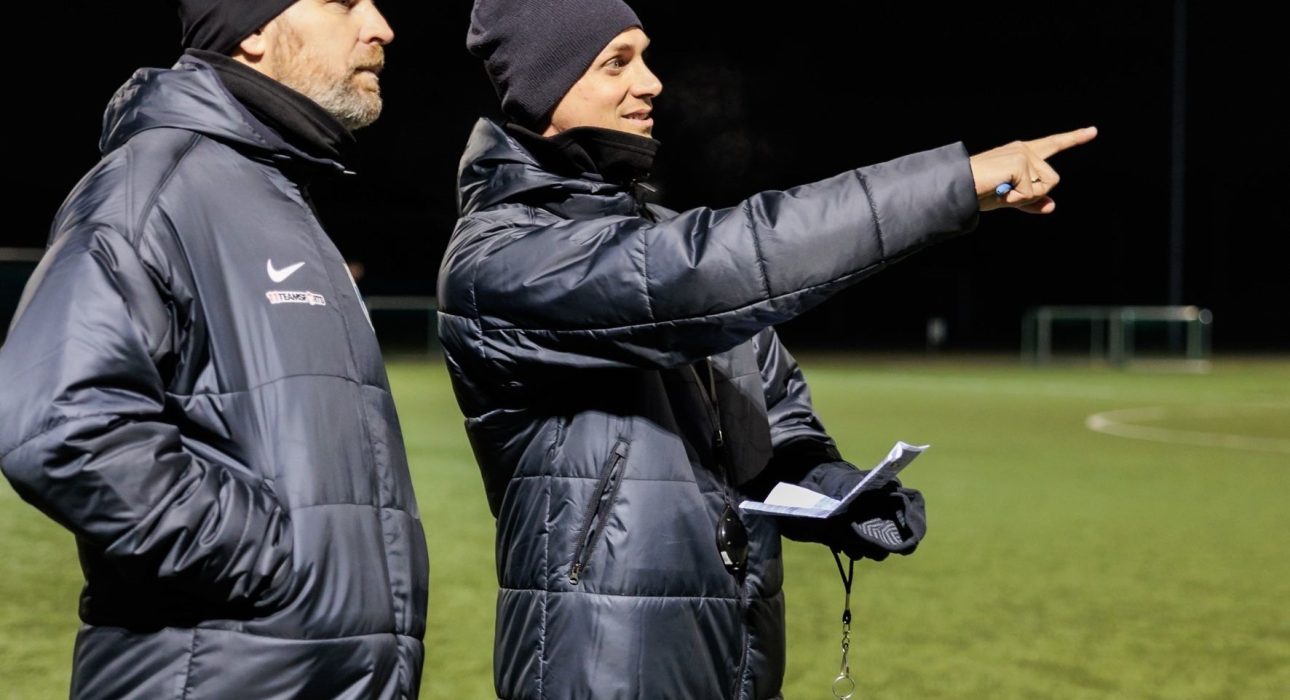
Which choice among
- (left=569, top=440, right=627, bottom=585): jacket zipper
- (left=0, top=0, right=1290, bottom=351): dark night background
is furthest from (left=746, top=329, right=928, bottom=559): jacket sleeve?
(left=0, top=0, right=1290, bottom=351): dark night background

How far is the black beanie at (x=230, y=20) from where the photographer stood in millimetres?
1953

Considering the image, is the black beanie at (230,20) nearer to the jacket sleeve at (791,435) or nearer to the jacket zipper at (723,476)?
the jacket zipper at (723,476)

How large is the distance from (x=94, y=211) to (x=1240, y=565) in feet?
19.2

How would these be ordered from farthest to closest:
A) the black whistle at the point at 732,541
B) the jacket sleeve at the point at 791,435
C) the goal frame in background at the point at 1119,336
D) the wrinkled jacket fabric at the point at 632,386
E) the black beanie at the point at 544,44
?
the goal frame in background at the point at 1119,336
the jacket sleeve at the point at 791,435
the black beanie at the point at 544,44
the black whistle at the point at 732,541
the wrinkled jacket fabric at the point at 632,386

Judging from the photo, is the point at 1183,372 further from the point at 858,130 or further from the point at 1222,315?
the point at 1222,315

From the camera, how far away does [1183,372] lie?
72.8 feet

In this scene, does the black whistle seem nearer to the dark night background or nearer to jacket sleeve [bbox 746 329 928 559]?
jacket sleeve [bbox 746 329 928 559]

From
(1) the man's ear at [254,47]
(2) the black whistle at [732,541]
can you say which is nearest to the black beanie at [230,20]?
→ (1) the man's ear at [254,47]

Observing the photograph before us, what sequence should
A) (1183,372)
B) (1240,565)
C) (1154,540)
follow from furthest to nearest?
(1183,372) < (1154,540) < (1240,565)

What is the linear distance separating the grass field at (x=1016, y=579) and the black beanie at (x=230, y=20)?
2.82 metres

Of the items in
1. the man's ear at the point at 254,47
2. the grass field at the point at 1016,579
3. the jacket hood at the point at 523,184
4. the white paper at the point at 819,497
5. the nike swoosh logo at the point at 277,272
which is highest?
the man's ear at the point at 254,47

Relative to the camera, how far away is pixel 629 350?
196cm

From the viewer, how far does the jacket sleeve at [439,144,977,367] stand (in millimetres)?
1884

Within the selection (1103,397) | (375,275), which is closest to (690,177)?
(375,275)
